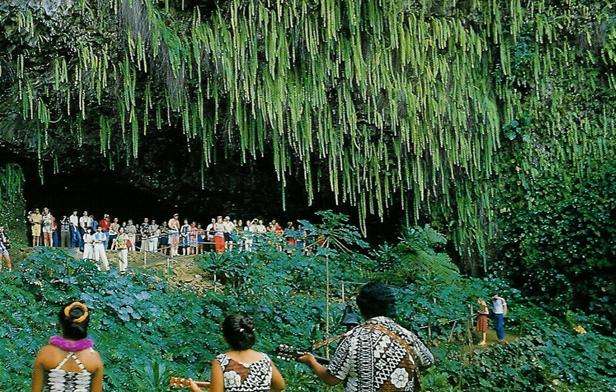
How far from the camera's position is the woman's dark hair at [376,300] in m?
3.17

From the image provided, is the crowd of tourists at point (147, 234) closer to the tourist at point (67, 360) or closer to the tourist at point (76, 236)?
the tourist at point (76, 236)

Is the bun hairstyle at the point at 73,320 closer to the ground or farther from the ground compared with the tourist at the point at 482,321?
farther from the ground

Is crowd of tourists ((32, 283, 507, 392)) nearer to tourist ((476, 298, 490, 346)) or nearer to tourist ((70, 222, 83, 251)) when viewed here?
tourist ((476, 298, 490, 346))

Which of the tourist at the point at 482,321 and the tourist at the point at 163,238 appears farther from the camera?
the tourist at the point at 163,238

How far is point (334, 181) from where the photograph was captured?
45.0 feet

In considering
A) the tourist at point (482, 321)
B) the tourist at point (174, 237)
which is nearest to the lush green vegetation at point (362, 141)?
the tourist at point (482, 321)

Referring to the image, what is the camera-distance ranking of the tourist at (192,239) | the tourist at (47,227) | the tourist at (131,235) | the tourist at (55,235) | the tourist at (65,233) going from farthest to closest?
the tourist at (65,233)
the tourist at (55,235)
the tourist at (192,239)
the tourist at (47,227)
the tourist at (131,235)

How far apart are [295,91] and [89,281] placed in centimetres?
510

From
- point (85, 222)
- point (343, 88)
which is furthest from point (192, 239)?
point (343, 88)

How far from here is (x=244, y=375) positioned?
3.14 meters

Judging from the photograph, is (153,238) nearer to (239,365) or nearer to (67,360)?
(67,360)

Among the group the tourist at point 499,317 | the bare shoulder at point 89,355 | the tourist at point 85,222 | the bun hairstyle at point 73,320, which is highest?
the tourist at point 85,222

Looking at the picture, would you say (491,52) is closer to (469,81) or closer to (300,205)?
(469,81)

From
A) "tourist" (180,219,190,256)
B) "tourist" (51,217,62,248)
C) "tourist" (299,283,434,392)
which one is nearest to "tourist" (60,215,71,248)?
"tourist" (51,217,62,248)
